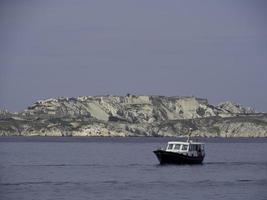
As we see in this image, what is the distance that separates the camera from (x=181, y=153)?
108 m

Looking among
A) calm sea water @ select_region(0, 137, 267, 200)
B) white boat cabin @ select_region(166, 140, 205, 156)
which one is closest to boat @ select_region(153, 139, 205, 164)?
white boat cabin @ select_region(166, 140, 205, 156)

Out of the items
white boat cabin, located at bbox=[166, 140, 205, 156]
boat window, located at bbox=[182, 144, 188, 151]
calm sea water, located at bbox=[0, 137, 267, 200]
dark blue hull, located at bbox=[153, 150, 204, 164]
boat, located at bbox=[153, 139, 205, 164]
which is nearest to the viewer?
calm sea water, located at bbox=[0, 137, 267, 200]

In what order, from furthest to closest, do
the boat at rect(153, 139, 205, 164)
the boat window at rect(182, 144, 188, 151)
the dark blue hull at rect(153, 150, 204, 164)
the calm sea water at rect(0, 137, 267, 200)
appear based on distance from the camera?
the boat window at rect(182, 144, 188, 151)
the boat at rect(153, 139, 205, 164)
the dark blue hull at rect(153, 150, 204, 164)
the calm sea water at rect(0, 137, 267, 200)

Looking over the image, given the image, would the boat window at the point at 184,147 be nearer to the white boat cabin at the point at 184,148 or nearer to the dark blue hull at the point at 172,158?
the white boat cabin at the point at 184,148

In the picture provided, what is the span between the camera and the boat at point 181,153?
107m

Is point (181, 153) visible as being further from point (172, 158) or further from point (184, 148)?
point (184, 148)

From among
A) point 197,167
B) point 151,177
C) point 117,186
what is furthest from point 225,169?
point 117,186

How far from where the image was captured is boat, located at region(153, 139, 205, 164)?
351 feet

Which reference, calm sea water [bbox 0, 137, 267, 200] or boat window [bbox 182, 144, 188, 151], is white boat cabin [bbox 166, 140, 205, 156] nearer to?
boat window [bbox 182, 144, 188, 151]

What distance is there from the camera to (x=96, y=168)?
102375 mm

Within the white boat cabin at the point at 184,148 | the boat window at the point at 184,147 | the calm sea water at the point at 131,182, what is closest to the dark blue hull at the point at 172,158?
the white boat cabin at the point at 184,148

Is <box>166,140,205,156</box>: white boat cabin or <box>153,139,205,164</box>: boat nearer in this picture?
<box>153,139,205,164</box>: boat

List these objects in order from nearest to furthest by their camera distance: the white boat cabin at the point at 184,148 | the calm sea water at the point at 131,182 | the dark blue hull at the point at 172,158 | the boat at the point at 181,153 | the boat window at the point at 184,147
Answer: the calm sea water at the point at 131,182 < the dark blue hull at the point at 172,158 < the boat at the point at 181,153 < the white boat cabin at the point at 184,148 < the boat window at the point at 184,147

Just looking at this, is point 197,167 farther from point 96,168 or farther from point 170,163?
point 96,168
